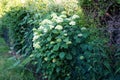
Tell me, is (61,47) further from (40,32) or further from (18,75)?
(18,75)

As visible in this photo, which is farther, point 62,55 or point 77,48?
point 77,48

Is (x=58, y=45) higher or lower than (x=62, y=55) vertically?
higher

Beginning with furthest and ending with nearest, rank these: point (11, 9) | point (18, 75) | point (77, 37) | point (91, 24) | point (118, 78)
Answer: point (11, 9) → point (18, 75) → point (91, 24) → point (77, 37) → point (118, 78)

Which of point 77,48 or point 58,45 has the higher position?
point 58,45

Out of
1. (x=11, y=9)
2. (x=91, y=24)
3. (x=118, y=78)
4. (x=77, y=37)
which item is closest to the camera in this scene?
(x=118, y=78)

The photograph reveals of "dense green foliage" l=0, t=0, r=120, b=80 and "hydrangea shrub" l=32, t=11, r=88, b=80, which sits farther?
"hydrangea shrub" l=32, t=11, r=88, b=80

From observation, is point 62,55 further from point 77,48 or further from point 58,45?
point 77,48

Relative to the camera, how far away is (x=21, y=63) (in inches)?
226

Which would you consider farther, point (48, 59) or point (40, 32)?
point (40, 32)

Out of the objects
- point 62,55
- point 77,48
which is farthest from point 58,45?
point 77,48

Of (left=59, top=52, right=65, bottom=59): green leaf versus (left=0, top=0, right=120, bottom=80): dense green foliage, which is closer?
(left=0, top=0, right=120, bottom=80): dense green foliage

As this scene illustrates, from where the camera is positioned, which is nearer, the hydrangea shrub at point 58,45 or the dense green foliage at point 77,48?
the dense green foliage at point 77,48

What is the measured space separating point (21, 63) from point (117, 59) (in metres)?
2.23

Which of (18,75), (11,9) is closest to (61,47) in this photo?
(18,75)
